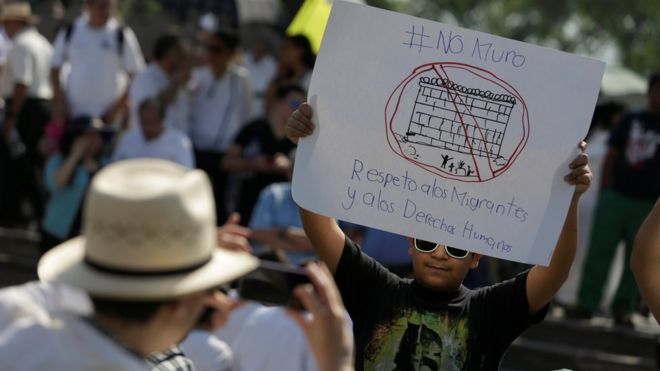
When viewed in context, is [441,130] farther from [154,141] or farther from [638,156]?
[154,141]

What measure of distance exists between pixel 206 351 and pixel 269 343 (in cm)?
43

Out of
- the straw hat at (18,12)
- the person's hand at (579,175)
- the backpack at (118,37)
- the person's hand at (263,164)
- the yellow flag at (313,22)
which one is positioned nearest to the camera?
the person's hand at (579,175)

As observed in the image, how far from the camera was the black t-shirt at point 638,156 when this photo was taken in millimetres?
9242

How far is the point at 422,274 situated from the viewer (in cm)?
418

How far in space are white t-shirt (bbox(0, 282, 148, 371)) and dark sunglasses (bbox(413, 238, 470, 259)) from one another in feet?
4.89

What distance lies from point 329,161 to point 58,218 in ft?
18.2

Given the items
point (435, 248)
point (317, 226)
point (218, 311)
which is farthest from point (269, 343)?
point (435, 248)

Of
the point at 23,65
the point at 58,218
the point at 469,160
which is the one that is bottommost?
the point at 58,218

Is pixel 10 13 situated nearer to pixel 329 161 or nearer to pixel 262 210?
pixel 262 210

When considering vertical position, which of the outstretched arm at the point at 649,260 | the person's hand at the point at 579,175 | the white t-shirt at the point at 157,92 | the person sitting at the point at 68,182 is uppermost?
the person's hand at the point at 579,175

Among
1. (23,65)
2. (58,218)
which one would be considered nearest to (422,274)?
(58,218)

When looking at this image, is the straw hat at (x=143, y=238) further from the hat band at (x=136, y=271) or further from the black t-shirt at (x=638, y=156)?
the black t-shirt at (x=638, y=156)

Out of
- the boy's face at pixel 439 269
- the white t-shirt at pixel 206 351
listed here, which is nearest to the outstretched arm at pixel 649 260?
the boy's face at pixel 439 269

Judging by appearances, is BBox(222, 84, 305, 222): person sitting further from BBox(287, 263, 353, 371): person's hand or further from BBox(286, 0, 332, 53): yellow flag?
BBox(287, 263, 353, 371): person's hand
